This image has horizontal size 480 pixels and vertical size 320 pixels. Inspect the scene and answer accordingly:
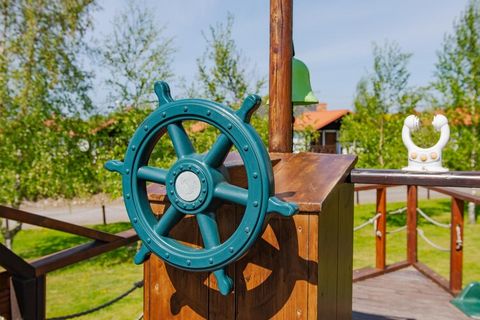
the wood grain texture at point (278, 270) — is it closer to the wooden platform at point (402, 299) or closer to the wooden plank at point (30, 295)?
the wooden plank at point (30, 295)

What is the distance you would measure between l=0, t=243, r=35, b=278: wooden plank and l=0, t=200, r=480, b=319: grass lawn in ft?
14.1

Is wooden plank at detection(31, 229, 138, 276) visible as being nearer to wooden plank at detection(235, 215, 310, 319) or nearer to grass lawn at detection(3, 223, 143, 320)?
wooden plank at detection(235, 215, 310, 319)

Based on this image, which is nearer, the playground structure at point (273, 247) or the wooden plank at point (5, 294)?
the playground structure at point (273, 247)

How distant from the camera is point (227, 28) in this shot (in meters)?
9.86

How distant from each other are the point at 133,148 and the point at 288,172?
682mm

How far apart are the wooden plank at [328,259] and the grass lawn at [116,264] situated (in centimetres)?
457

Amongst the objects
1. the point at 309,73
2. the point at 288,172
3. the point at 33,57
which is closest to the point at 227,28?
the point at 33,57

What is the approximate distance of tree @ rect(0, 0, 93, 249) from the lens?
8.12 metres

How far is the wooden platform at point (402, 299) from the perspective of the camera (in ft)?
12.7

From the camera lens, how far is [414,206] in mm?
5297

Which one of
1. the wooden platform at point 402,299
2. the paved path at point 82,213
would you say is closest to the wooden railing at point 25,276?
the wooden platform at point 402,299

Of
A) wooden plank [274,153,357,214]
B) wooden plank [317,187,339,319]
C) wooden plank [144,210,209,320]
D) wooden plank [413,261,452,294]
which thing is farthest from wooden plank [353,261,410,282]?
wooden plank [144,210,209,320]

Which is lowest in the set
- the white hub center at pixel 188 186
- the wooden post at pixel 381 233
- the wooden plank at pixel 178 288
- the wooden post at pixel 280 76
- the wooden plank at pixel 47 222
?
the wooden post at pixel 381 233

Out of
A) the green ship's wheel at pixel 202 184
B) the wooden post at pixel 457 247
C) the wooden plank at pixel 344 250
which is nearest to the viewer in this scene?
the green ship's wheel at pixel 202 184
